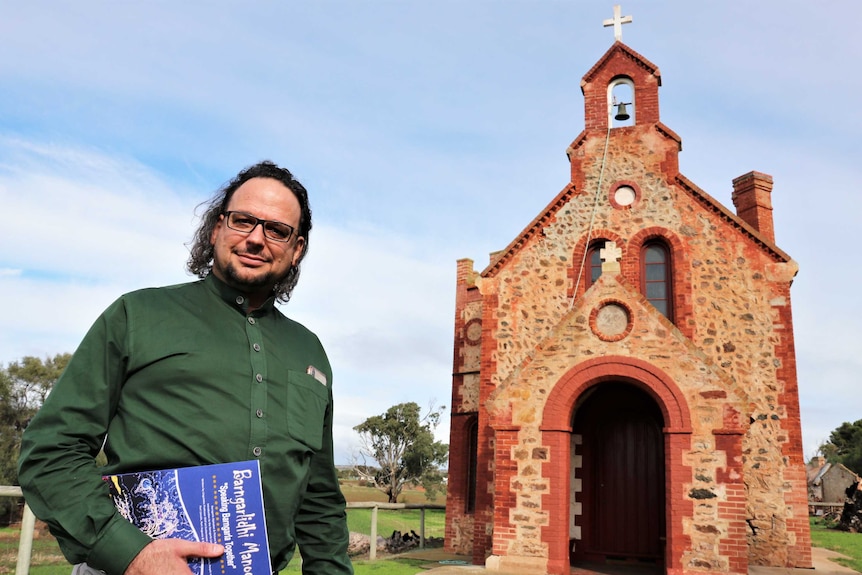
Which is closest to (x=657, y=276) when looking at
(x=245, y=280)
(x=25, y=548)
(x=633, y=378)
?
(x=633, y=378)

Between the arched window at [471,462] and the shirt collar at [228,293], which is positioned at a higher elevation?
the shirt collar at [228,293]

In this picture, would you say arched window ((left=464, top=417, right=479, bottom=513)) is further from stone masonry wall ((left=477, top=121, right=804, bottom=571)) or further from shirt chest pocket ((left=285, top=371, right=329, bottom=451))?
shirt chest pocket ((left=285, top=371, right=329, bottom=451))

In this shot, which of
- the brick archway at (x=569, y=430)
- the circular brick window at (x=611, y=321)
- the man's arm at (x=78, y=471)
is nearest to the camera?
the man's arm at (x=78, y=471)

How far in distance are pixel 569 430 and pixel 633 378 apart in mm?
1444

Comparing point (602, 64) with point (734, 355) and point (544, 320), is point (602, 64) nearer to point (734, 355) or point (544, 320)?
point (544, 320)

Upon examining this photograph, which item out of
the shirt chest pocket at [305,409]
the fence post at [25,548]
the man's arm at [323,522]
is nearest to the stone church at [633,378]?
the fence post at [25,548]

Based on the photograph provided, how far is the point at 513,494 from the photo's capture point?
1130cm

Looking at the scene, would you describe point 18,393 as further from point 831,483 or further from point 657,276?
point 831,483

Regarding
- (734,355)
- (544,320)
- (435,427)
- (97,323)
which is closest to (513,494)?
(544,320)

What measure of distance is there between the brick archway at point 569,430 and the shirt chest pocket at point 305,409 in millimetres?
9301

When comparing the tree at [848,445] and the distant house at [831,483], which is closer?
the distant house at [831,483]

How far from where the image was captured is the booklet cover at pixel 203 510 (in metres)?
1.95

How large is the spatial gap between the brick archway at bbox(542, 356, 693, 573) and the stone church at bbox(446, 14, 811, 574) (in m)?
0.02

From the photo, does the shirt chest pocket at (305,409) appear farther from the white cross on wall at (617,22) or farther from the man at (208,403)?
the white cross on wall at (617,22)
